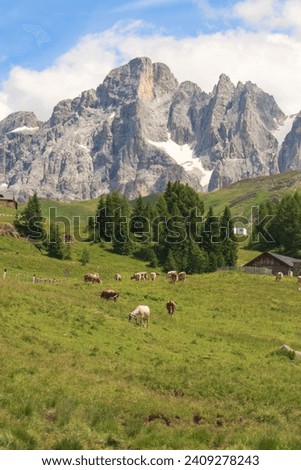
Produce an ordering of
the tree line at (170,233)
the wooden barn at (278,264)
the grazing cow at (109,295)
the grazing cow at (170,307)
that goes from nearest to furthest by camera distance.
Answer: the grazing cow at (170,307) < the grazing cow at (109,295) < the wooden barn at (278,264) < the tree line at (170,233)

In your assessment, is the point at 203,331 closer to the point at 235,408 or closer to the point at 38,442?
the point at 235,408

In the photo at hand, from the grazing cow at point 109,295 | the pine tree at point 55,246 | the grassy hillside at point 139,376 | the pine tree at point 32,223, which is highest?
the pine tree at point 32,223

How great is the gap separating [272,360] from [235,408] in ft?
41.5

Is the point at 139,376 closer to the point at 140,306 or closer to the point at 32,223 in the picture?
the point at 140,306

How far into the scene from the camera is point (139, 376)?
27.4 m

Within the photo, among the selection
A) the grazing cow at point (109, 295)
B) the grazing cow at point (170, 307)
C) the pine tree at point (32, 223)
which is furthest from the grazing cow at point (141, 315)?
the pine tree at point (32, 223)

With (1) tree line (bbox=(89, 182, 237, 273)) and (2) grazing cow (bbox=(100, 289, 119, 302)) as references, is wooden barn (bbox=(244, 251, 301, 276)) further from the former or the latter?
(2) grazing cow (bbox=(100, 289, 119, 302))

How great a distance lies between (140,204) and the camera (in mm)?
128875

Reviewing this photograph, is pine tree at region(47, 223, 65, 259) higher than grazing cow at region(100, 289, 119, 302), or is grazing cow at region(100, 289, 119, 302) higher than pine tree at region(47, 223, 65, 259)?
pine tree at region(47, 223, 65, 259)

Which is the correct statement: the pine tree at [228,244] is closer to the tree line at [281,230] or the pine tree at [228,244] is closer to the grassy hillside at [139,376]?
the tree line at [281,230]

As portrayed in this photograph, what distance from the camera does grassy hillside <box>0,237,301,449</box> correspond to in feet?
60.7

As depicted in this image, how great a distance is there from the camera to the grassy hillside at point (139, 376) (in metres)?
18.5

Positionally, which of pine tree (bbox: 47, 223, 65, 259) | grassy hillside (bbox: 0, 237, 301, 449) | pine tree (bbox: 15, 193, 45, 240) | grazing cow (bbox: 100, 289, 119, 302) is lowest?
grassy hillside (bbox: 0, 237, 301, 449)

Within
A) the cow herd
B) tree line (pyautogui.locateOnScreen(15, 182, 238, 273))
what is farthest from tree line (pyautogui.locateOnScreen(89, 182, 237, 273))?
the cow herd
